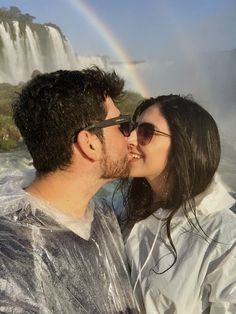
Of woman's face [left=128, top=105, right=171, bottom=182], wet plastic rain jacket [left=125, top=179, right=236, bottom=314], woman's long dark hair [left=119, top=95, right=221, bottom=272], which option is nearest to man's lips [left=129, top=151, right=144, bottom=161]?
woman's face [left=128, top=105, right=171, bottom=182]

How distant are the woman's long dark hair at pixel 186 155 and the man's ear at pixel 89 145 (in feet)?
2.02

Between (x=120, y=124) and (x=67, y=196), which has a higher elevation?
(x=120, y=124)

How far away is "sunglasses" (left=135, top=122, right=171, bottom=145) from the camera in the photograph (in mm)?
2529

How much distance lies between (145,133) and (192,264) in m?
0.74

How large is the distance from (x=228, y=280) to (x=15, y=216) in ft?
3.03

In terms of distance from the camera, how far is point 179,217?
238 cm

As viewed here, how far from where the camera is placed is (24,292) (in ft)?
5.19

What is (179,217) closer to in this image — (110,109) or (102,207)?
(102,207)

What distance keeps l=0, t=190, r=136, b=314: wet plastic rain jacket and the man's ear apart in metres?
0.27

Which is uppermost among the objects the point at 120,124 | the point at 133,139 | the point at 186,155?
the point at 120,124

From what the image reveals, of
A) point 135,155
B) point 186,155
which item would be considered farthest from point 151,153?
point 186,155

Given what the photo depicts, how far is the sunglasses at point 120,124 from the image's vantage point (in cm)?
196

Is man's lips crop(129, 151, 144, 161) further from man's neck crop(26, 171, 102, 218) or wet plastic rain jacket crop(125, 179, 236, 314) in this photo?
man's neck crop(26, 171, 102, 218)

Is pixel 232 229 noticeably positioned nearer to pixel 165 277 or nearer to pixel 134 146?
pixel 165 277
